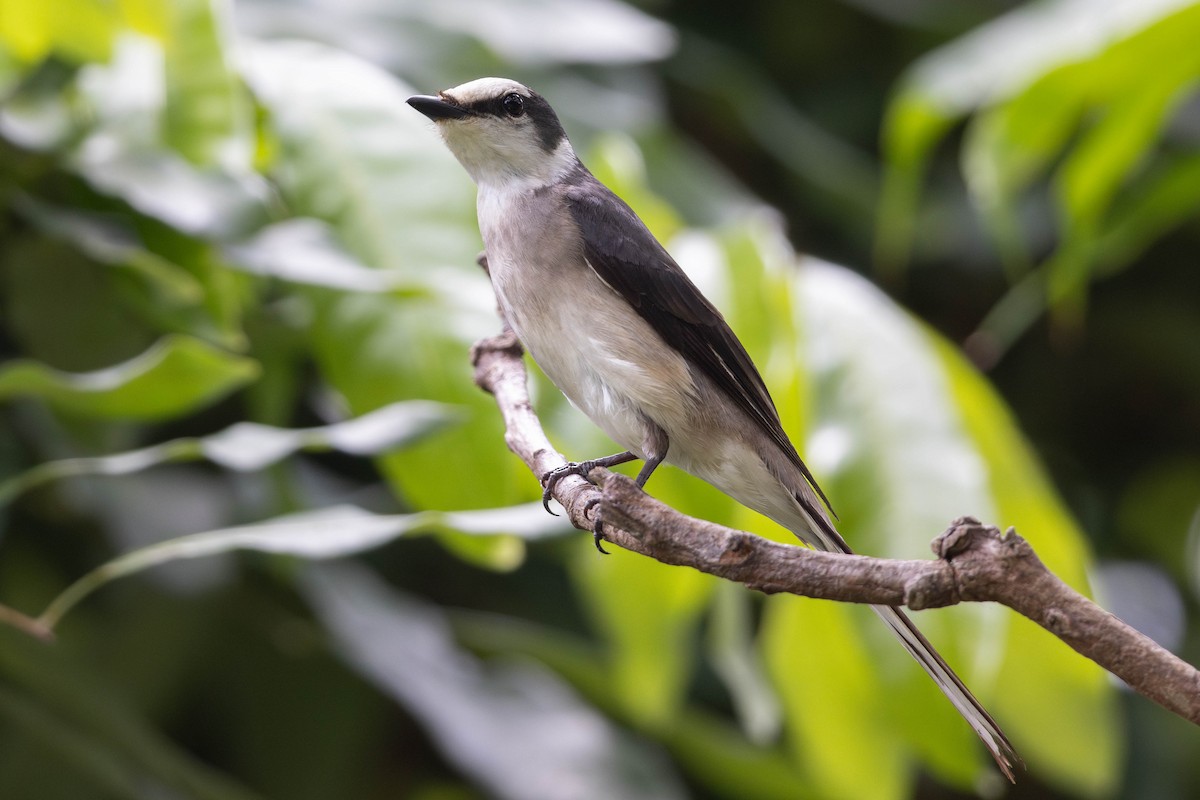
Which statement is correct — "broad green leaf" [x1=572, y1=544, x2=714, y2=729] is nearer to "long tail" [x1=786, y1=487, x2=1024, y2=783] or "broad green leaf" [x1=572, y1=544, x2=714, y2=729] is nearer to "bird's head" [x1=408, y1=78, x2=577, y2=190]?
"long tail" [x1=786, y1=487, x2=1024, y2=783]

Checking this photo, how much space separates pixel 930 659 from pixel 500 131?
2.49 ft

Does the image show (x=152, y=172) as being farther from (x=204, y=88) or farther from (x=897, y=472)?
(x=897, y=472)

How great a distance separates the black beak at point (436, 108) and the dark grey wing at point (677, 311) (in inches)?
7.5

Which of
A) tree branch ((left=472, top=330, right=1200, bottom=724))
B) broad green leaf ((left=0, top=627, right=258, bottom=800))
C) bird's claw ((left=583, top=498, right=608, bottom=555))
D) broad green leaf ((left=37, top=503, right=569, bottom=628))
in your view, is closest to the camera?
tree branch ((left=472, top=330, right=1200, bottom=724))

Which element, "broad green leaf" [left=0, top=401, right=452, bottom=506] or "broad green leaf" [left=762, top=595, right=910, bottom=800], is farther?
"broad green leaf" [left=762, top=595, right=910, bottom=800]

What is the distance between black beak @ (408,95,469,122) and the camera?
128 centimetres

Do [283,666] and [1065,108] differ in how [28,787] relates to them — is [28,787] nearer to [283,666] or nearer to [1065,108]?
[283,666]

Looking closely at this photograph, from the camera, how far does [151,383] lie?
1.44 metres

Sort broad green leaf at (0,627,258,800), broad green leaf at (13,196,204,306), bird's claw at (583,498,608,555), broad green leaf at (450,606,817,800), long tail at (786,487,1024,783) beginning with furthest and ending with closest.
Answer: broad green leaf at (450,606,817,800), broad green leaf at (0,627,258,800), broad green leaf at (13,196,204,306), bird's claw at (583,498,608,555), long tail at (786,487,1024,783)

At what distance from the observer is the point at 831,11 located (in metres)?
3.29

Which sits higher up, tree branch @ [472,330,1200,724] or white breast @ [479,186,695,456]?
tree branch @ [472,330,1200,724]

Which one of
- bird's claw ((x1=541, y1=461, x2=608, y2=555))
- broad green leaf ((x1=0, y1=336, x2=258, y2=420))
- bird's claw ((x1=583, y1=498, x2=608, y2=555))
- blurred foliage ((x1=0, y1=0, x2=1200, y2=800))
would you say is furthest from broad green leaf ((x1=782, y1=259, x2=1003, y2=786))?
broad green leaf ((x1=0, y1=336, x2=258, y2=420))

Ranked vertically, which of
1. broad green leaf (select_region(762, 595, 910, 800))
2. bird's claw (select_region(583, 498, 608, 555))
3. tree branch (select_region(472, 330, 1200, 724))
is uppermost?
tree branch (select_region(472, 330, 1200, 724))

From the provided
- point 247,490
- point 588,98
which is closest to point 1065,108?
point 588,98
